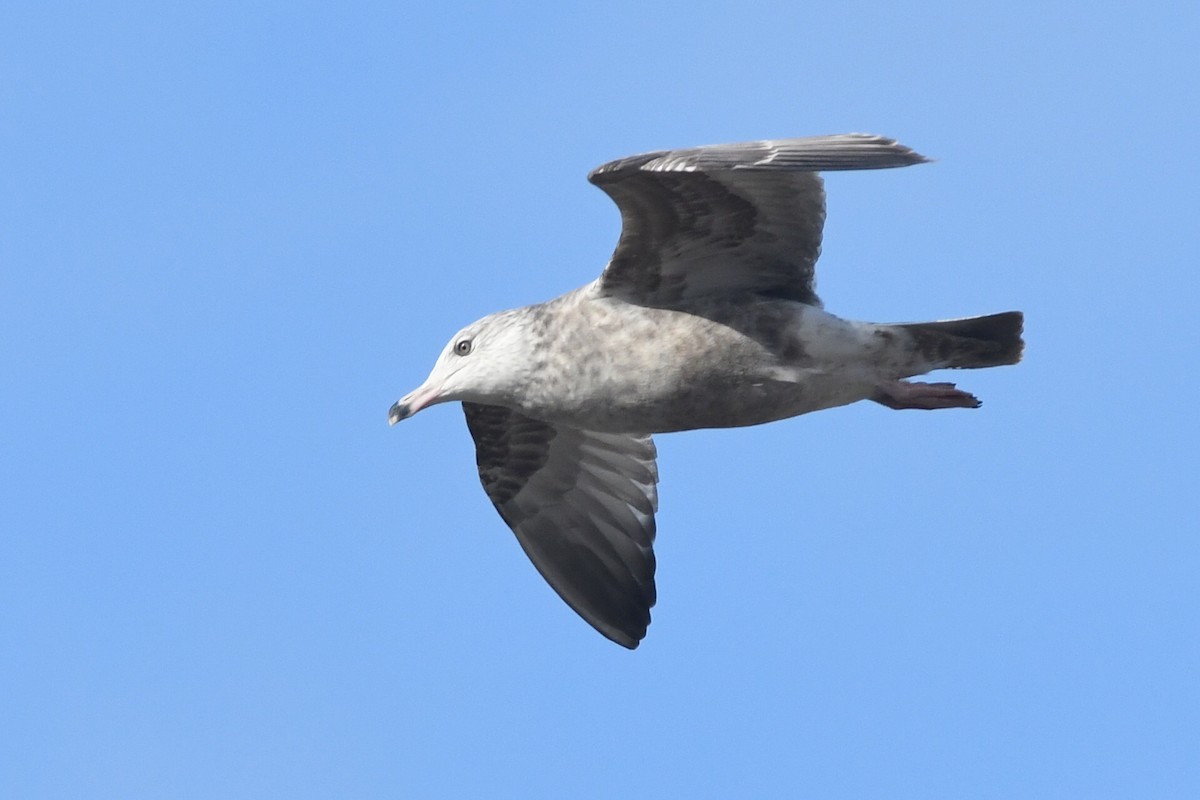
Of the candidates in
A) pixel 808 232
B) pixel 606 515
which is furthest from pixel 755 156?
pixel 606 515

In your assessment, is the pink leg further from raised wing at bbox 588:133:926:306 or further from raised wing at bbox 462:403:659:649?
raised wing at bbox 462:403:659:649

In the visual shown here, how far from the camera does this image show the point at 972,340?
11016 mm

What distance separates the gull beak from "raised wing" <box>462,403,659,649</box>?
139 cm

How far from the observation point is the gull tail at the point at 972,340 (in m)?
10.9

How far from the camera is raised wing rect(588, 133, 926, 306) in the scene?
996 centimetres

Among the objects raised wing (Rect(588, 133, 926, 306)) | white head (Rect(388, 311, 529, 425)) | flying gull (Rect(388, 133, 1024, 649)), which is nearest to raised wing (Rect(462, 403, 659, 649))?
white head (Rect(388, 311, 529, 425))

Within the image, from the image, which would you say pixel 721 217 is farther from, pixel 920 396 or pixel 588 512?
pixel 588 512

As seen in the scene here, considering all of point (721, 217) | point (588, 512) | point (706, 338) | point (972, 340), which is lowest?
point (588, 512)

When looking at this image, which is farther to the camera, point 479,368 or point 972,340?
point 479,368

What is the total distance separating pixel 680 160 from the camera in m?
9.96

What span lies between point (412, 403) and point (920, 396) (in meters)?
2.79

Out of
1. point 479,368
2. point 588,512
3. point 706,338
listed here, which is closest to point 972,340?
point 706,338

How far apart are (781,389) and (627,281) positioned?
1004mm

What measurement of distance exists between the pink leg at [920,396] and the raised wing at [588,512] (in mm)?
2066
